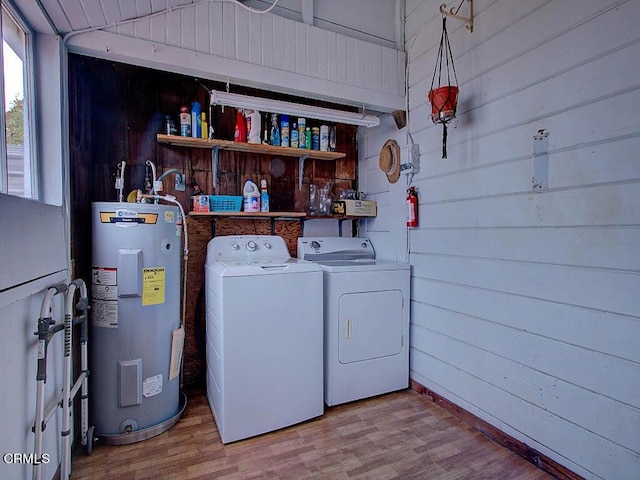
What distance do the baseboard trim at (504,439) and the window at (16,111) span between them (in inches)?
101

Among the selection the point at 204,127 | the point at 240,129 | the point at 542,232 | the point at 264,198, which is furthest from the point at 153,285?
the point at 542,232

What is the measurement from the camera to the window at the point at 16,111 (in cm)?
130

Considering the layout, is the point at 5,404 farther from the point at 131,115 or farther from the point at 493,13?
the point at 493,13

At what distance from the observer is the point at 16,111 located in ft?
4.74

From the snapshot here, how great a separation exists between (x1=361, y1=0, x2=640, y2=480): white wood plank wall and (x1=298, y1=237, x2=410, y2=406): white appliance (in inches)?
8.8

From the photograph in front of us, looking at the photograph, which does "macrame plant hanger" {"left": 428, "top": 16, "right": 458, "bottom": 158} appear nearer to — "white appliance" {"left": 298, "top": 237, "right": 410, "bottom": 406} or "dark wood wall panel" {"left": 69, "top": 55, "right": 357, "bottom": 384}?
"white appliance" {"left": 298, "top": 237, "right": 410, "bottom": 406}

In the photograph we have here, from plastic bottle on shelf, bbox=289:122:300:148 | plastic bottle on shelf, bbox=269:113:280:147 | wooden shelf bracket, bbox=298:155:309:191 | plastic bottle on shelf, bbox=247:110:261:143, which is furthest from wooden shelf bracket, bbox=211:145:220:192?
wooden shelf bracket, bbox=298:155:309:191

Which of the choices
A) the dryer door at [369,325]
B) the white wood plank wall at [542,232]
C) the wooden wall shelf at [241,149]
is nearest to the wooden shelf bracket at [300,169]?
the wooden wall shelf at [241,149]

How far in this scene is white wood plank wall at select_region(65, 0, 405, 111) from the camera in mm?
1840

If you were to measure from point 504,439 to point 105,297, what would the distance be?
7.61 ft

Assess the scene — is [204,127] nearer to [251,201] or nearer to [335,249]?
[251,201]

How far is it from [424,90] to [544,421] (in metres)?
2.12

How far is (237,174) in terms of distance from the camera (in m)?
2.75

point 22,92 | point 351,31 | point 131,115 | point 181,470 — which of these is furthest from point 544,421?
point 131,115
